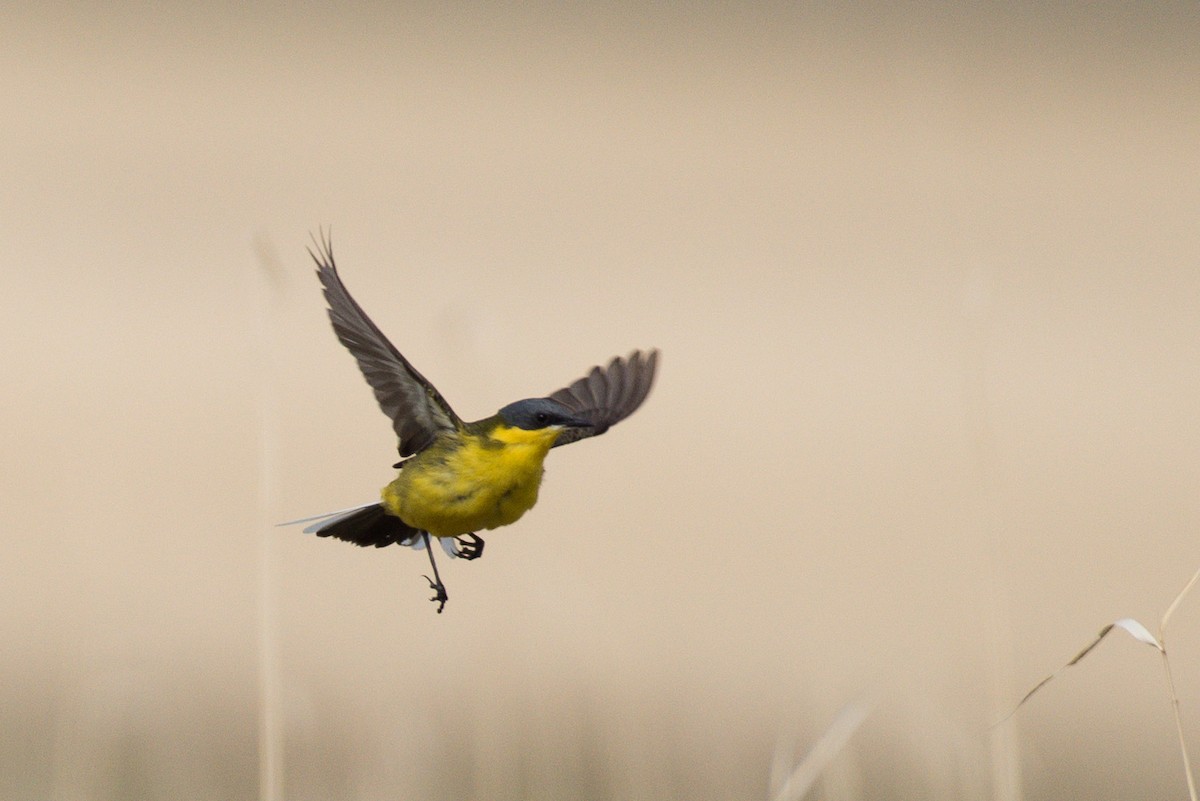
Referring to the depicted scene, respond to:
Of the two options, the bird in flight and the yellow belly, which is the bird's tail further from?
the yellow belly

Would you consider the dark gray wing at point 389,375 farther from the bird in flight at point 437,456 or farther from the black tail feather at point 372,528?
the black tail feather at point 372,528

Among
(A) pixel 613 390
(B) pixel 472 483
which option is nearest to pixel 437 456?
(B) pixel 472 483

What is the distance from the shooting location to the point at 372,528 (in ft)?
11.6

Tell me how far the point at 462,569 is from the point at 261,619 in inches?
153

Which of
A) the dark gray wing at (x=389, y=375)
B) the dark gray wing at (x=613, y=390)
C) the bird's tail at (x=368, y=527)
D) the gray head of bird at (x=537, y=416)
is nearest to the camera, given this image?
the dark gray wing at (x=389, y=375)

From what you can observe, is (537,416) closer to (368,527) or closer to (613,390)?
(368,527)

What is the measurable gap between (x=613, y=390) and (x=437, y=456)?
82cm

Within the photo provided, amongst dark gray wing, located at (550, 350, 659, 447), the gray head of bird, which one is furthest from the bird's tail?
dark gray wing, located at (550, 350, 659, 447)

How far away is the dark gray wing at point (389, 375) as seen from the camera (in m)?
3.04

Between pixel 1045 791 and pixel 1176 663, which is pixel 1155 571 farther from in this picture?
pixel 1045 791

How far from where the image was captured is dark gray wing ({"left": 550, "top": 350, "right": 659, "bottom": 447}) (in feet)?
12.7

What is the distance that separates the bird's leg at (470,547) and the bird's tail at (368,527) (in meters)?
0.11

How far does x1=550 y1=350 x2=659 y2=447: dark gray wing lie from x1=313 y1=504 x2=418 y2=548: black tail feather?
46cm

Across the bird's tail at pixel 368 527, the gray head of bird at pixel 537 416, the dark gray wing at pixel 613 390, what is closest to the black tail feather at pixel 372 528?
the bird's tail at pixel 368 527
